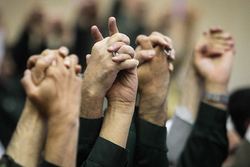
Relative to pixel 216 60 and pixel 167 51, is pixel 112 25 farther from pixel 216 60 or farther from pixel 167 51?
pixel 216 60

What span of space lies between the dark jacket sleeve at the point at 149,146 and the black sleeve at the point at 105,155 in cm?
17

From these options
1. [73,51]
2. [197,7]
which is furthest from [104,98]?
[197,7]

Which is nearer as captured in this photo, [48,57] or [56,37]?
[48,57]

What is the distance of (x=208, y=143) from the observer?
1241 millimetres

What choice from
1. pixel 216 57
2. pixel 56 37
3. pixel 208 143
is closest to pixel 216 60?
pixel 216 57

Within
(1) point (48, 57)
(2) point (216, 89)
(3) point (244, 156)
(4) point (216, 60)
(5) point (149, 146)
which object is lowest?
(3) point (244, 156)

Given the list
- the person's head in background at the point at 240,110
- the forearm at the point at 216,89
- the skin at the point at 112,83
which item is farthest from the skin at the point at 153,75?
the person's head in background at the point at 240,110

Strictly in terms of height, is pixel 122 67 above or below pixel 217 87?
above

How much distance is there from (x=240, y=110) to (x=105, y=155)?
3.50ft

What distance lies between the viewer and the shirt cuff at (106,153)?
0.86 metres

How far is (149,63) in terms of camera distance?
3.53ft

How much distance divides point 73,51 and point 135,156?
0.46 meters

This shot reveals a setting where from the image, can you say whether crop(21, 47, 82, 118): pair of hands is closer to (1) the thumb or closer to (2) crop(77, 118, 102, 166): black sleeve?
(1) the thumb

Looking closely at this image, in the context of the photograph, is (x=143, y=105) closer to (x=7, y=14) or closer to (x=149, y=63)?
(x=149, y=63)
